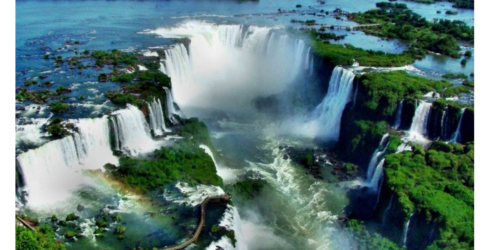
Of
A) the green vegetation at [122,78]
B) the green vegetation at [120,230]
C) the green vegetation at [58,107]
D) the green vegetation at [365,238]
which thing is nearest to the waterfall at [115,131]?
the green vegetation at [58,107]

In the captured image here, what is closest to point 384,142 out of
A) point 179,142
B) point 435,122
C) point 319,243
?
point 435,122

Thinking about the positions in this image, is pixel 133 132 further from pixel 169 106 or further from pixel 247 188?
pixel 247 188

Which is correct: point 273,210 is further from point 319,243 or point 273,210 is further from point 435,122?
point 435,122

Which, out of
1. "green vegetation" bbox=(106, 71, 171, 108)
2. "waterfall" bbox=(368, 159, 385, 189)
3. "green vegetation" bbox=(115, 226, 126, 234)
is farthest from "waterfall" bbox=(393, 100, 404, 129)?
"green vegetation" bbox=(115, 226, 126, 234)

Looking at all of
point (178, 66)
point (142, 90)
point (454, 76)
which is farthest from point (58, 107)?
point (454, 76)

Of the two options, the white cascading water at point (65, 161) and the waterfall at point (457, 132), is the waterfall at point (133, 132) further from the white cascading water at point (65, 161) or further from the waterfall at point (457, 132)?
the waterfall at point (457, 132)
